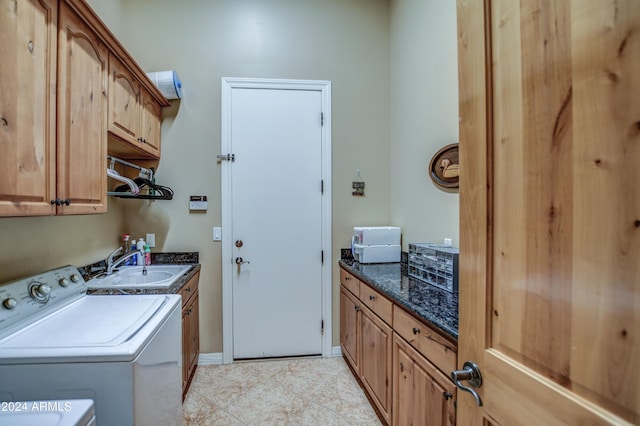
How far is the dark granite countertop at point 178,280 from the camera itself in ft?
5.28

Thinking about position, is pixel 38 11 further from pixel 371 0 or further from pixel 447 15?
pixel 371 0

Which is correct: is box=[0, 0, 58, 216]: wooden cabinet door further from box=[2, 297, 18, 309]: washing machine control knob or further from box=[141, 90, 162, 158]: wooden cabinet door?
box=[141, 90, 162, 158]: wooden cabinet door

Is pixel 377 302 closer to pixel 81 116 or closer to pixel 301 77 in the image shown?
pixel 81 116

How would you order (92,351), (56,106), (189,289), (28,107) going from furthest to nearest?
(189,289) < (56,106) < (28,107) < (92,351)

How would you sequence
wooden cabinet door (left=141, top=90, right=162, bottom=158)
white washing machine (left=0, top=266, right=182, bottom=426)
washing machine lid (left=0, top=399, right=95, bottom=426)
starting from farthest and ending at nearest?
1. wooden cabinet door (left=141, top=90, right=162, bottom=158)
2. white washing machine (left=0, top=266, right=182, bottom=426)
3. washing machine lid (left=0, top=399, right=95, bottom=426)

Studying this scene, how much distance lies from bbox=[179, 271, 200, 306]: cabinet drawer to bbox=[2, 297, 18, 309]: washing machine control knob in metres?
0.73

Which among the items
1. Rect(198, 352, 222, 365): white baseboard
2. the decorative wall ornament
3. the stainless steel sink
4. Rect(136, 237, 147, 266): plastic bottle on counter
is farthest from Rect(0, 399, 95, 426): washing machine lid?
the decorative wall ornament

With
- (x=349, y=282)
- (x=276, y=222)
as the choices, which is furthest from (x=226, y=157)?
(x=349, y=282)

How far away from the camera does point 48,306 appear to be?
1316 mm

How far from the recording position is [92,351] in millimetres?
956

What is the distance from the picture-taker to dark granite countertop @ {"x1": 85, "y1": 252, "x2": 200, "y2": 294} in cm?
161

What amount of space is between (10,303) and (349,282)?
193 centimetres

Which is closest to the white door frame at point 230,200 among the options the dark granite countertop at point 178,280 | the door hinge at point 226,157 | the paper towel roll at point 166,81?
the door hinge at point 226,157

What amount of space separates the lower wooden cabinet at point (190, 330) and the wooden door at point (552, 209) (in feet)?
5.77
